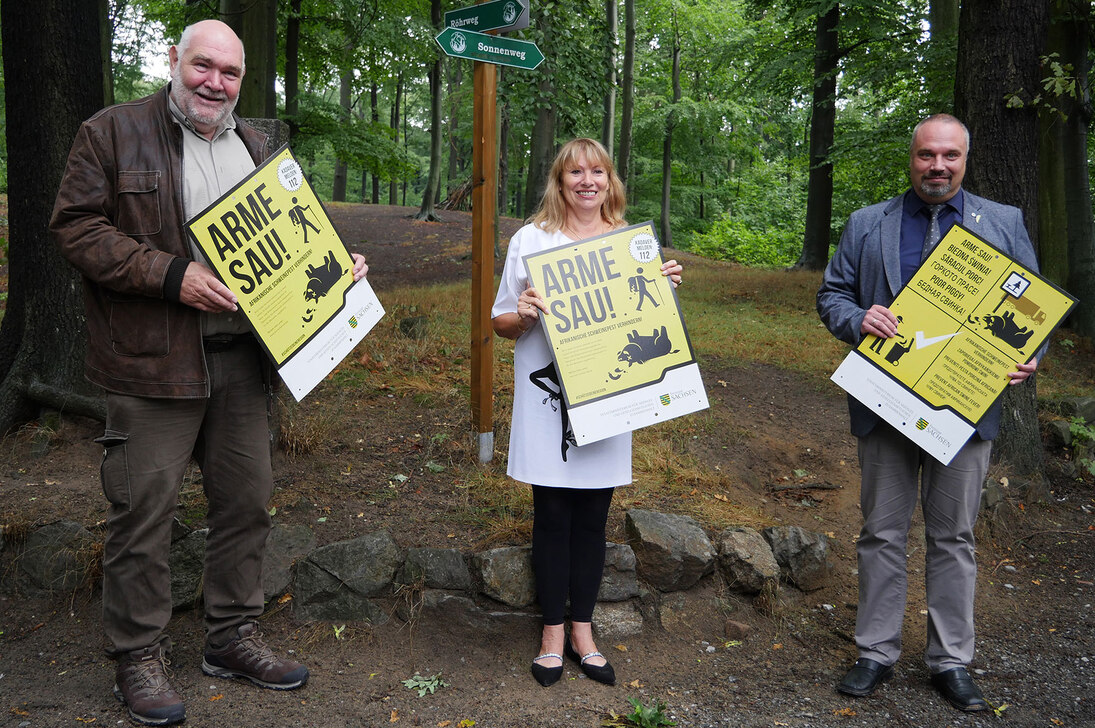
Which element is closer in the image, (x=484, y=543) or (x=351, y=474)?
(x=484, y=543)

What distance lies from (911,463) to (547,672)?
1.78m

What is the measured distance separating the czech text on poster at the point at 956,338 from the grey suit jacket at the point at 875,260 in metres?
0.10

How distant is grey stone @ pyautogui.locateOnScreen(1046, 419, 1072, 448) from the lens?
6133mm

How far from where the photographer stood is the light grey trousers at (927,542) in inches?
132

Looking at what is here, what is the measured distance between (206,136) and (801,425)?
5.02 m

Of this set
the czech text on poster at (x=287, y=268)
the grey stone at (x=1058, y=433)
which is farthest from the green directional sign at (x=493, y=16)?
the grey stone at (x=1058, y=433)

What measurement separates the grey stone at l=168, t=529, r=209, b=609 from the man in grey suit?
295 cm

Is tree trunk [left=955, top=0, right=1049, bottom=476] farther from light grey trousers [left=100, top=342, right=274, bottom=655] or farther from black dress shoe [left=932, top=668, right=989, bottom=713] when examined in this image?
light grey trousers [left=100, top=342, right=274, bottom=655]

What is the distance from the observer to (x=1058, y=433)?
243 inches

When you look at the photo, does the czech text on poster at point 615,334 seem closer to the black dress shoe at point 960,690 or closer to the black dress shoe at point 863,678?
the black dress shoe at point 863,678

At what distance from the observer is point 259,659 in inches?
129

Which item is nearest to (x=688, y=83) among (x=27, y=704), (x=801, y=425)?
(x=801, y=425)

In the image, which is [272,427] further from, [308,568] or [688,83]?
[688,83]

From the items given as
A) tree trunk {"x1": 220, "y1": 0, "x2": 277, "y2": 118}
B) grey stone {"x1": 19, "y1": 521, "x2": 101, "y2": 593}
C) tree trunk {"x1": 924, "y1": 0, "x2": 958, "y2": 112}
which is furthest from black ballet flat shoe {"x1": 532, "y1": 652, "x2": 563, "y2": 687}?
tree trunk {"x1": 924, "y1": 0, "x2": 958, "y2": 112}
